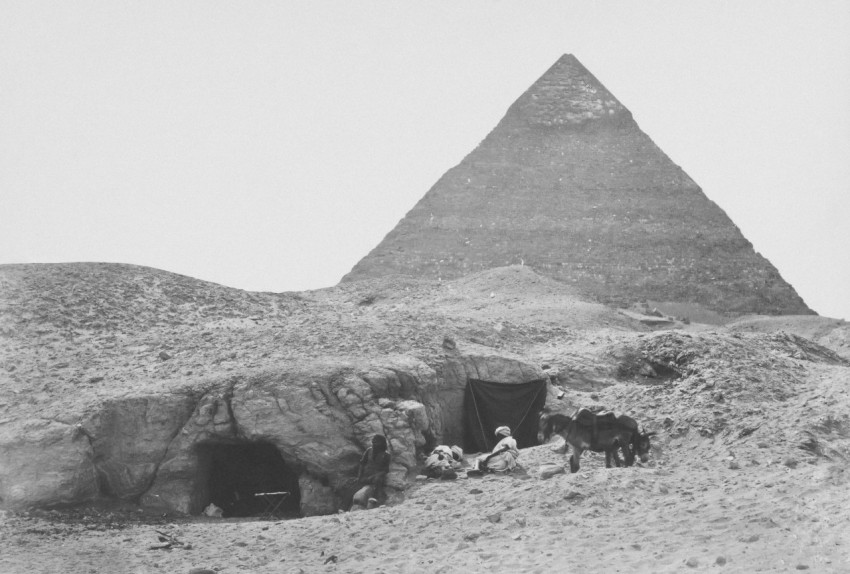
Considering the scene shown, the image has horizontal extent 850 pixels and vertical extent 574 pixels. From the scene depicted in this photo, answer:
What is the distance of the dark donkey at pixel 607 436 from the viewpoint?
14.1 m

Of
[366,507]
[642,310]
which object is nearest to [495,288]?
[642,310]

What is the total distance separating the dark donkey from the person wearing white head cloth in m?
0.64

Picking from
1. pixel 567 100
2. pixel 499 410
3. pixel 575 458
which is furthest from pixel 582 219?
pixel 575 458

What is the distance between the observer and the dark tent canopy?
16422 mm

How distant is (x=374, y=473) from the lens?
1421 cm

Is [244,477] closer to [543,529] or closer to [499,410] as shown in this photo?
[499,410]

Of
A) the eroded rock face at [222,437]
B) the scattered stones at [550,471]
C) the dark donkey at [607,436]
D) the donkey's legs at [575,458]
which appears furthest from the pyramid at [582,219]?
the scattered stones at [550,471]

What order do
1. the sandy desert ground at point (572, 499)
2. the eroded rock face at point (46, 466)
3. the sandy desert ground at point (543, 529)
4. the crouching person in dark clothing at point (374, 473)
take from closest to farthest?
the sandy desert ground at point (543, 529)
the sandy desert ground at point (572, 499)
the crouching person in dark clothing at point (374, 473)
the eroded rock face at point (46, 466)

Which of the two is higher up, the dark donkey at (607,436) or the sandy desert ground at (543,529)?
the dark donkey at (607,436)

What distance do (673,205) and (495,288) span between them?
26403mm

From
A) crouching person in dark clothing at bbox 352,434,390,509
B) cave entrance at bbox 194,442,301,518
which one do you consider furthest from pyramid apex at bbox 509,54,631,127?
crouching person in dark clothing at bbox 352,434,390,509

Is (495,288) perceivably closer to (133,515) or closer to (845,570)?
(133,515)

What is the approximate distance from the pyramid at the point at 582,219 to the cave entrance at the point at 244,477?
95.1 ft

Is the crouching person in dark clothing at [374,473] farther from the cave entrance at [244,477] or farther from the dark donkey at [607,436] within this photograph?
the dark donkey at [607,436]
